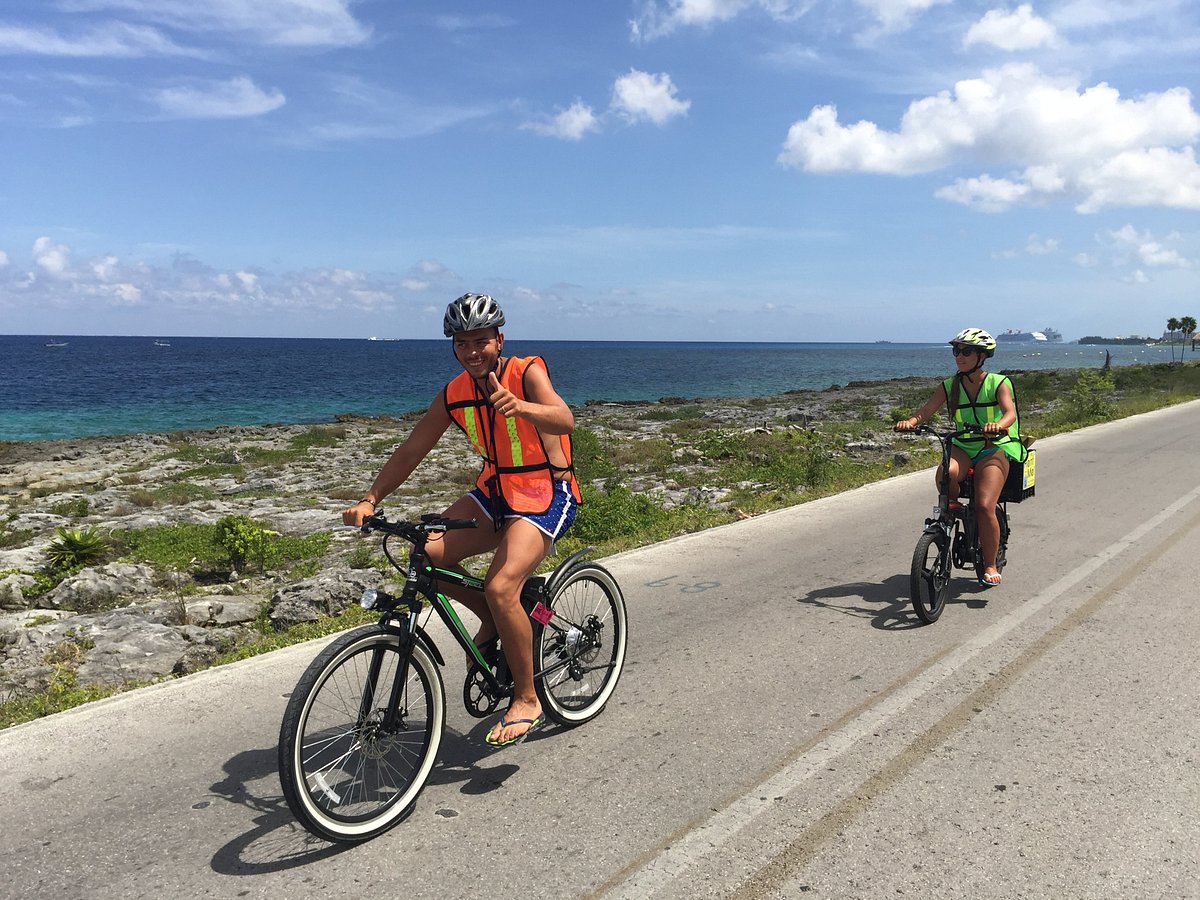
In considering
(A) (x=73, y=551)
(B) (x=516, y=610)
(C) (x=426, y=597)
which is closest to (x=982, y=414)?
(B) (x=516, y=610)

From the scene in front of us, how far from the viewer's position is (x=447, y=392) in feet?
14.2

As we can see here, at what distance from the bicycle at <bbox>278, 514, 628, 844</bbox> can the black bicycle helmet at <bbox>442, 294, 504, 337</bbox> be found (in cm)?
88

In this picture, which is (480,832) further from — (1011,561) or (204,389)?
(204,389)

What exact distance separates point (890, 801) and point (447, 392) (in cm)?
280

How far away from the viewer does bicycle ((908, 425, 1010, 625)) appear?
6426 mm

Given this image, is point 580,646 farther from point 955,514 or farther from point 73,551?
point 73,551

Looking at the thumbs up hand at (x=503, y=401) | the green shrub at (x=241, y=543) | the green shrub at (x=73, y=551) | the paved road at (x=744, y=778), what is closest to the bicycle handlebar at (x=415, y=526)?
the thumbs up hand at (x=503, y=401)

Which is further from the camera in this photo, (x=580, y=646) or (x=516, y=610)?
(x=580, y=646)

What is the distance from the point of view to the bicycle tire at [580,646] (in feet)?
14.9

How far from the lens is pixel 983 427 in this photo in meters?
6.80

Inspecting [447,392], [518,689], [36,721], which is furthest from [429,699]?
[36,721]

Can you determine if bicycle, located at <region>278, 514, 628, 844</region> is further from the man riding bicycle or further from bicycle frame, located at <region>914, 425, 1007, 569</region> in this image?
bicycle frame, located at <region>914, 425, 1007, 569</region>

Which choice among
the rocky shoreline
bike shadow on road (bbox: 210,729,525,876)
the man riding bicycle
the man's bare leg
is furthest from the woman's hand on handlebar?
the rocky shoreline

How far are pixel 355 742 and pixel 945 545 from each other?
4.92 metres
